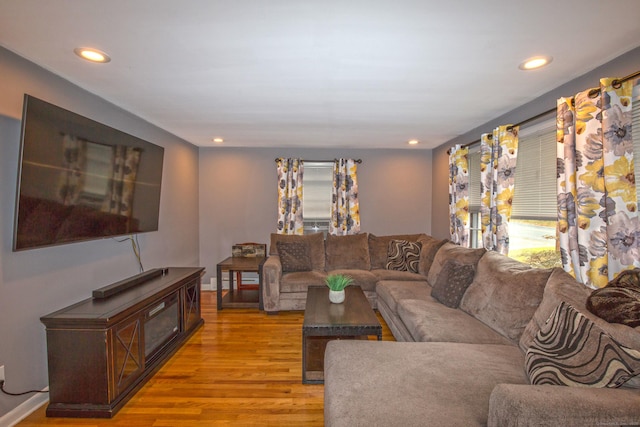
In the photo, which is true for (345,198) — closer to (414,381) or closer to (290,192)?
(290,192)

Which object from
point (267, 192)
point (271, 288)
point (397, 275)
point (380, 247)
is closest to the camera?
point (271, 288)

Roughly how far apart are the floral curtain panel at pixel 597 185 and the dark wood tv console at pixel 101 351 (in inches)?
126

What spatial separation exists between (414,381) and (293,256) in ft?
9.88

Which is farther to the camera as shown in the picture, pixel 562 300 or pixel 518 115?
pixel 518 115

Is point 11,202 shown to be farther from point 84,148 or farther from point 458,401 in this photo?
point 458,401

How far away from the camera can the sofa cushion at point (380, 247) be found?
4703 mm

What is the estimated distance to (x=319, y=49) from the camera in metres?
1.94

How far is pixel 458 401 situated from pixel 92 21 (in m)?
2.59

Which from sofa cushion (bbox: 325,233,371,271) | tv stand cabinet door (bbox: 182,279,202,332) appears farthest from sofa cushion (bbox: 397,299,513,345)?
tv stand cabinet door (bbox: 182,279,202,332)

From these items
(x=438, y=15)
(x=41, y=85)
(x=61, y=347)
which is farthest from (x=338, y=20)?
(x=61, y=347)

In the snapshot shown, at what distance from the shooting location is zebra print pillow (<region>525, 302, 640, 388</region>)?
1.35m

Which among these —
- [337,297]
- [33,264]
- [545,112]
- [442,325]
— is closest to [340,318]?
[337,297]

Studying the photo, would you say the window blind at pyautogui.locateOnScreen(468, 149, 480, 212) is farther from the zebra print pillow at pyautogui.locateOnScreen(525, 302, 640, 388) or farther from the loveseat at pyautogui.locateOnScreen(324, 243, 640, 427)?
the zebra print pillow at pyautogui.locateOnScreen(525, 302, 640, 388)

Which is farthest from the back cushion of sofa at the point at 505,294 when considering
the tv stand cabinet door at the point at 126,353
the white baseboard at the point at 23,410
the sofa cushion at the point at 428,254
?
the white baseboard at the point at 23,410
